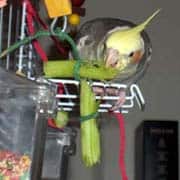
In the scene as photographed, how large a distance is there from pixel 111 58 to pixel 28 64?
0.53 ft

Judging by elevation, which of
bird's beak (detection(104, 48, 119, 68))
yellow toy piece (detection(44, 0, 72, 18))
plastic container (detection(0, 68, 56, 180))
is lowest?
plastic container (detection(0, 68, 56, 180))

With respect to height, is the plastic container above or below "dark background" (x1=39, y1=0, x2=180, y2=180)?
below

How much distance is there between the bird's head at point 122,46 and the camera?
2.10 feet

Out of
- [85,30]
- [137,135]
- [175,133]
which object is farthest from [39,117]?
[137,135]

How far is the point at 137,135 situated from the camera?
134 centimetres

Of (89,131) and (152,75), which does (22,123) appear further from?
(152,75)

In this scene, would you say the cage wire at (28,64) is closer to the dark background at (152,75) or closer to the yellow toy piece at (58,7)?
the yellow toy piece at (58,7)

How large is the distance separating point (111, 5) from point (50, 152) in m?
0.76

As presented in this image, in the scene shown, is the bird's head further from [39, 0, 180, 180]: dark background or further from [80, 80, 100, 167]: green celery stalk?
[39, 0, 180, 180]: dark background

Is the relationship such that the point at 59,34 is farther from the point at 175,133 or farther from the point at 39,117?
the point at 175,133

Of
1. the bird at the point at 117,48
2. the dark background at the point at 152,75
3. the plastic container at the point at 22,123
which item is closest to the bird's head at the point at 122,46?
the bird at the point at 117,48

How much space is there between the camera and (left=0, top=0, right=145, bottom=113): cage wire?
68 centimetres

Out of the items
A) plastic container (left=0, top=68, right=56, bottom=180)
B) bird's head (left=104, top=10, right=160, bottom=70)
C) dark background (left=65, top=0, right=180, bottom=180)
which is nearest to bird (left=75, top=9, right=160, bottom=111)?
bird's head (left=104, top=10, right=160, bottom=70)

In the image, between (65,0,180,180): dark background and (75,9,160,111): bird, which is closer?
(75,9,160,111): bird
